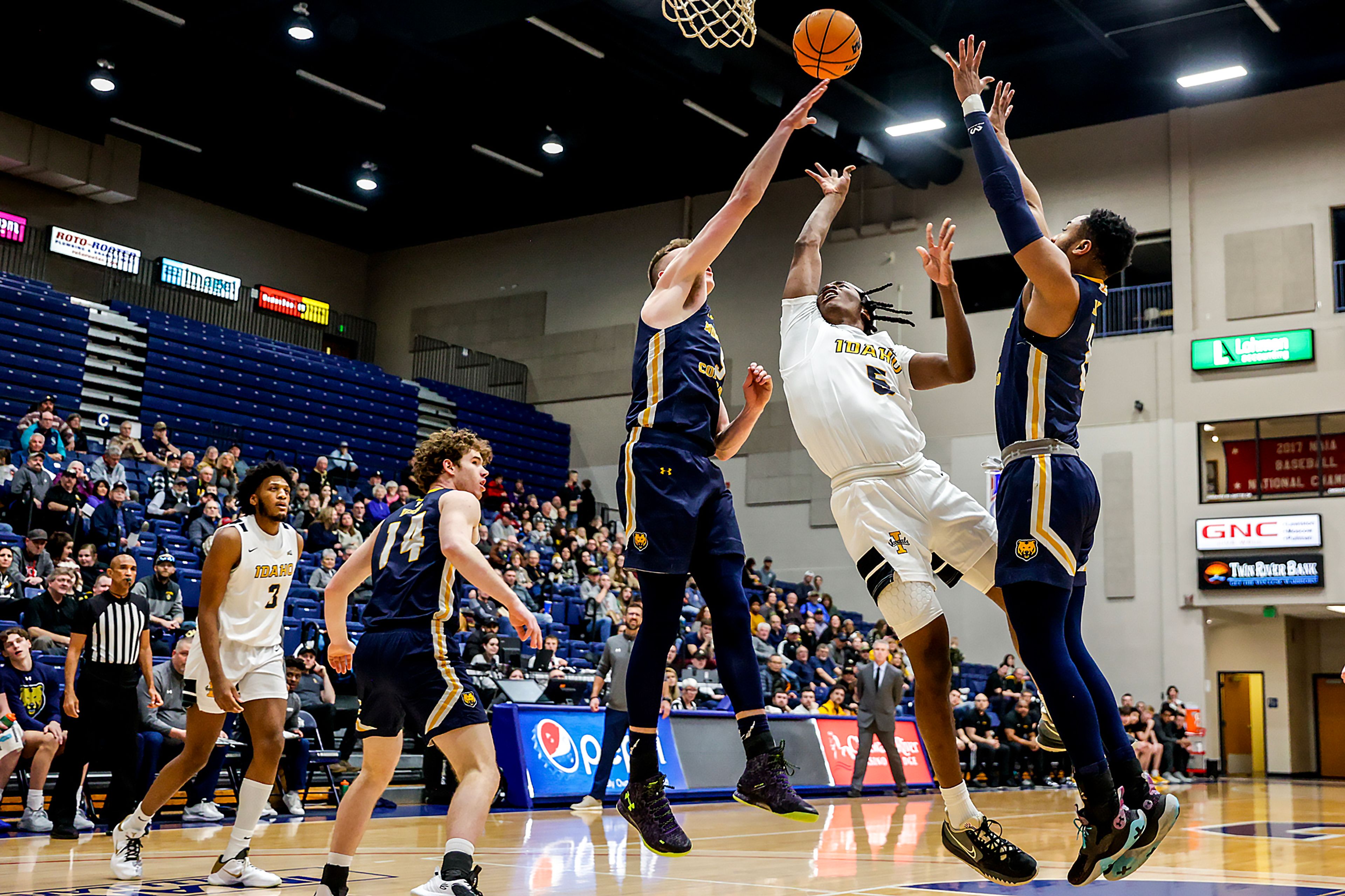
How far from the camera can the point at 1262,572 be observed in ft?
73.7

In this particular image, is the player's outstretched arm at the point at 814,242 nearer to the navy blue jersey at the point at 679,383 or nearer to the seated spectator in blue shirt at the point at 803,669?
the navy blue jersey at the point at 679,383

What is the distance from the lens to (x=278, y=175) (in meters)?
26.8

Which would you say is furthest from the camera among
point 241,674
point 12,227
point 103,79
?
point 12,227

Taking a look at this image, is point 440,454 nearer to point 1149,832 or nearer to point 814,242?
point 814,242

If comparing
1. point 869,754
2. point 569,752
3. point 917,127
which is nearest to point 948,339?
point 569,752

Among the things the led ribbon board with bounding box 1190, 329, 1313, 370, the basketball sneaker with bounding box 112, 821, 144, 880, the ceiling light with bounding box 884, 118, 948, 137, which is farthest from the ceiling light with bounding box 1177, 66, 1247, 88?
the basketball sneaker with bounding box 112, 821, 144, 880

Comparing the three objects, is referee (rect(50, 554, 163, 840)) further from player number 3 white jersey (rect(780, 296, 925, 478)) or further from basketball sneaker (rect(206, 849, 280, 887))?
player number 3 white jersey (rect(780, 296, 925, 478))

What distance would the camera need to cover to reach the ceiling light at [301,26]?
19422mm

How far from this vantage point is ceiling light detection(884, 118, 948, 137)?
22594mm

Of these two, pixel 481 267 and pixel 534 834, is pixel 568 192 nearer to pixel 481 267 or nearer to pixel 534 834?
pixel 481 267

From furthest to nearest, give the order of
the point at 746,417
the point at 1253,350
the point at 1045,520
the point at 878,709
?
1. the point at 1253,350
2. the point at 878,709
3. the point at 746,417
4. the point at 1045,520

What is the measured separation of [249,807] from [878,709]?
10.2m

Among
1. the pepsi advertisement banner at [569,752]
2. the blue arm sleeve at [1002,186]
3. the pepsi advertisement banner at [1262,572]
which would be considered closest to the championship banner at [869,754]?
the pepsi advertisement banner at [569,752]

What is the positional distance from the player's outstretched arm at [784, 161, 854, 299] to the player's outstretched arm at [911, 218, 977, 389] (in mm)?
403
